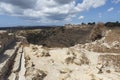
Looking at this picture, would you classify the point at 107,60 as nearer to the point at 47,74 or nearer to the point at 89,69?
the point at 89,69

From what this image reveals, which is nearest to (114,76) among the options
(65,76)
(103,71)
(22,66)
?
(103,71)

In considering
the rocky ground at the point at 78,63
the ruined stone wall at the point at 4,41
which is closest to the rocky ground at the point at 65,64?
the rocky ground at the point at 78,63

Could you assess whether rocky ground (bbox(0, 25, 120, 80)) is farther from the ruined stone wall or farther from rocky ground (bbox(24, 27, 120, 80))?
the ruined stone wall

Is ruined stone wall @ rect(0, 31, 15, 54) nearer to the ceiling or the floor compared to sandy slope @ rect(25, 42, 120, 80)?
nearer to the ceiling

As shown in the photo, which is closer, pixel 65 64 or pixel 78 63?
pixel 65 64

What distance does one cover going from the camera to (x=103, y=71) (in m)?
32.2

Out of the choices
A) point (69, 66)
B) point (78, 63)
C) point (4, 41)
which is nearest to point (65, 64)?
point (69, 66)

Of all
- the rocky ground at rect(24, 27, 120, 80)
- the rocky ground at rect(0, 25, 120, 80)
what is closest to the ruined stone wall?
the rocky ground at rect(0, 25, 120, 80)

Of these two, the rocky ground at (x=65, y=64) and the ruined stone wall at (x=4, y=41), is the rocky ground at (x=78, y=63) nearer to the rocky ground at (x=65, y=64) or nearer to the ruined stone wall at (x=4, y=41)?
the rocky ground at (x=65, y=64)

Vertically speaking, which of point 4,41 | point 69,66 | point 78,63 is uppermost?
point 4,41

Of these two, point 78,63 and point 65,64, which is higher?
point 78,63

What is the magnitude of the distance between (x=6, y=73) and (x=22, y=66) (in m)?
4.11

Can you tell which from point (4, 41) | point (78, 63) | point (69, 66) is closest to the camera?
point (69, 66)

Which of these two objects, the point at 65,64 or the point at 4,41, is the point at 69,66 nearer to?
the point at 65,64
